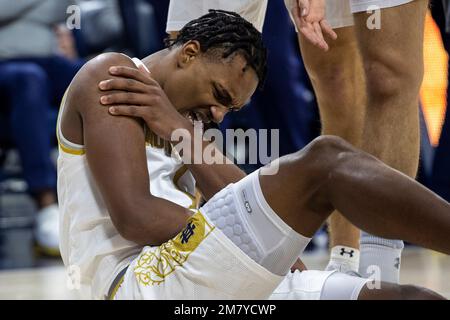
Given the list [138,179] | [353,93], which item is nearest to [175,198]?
[138,179]

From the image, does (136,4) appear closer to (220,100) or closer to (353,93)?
(353,93)

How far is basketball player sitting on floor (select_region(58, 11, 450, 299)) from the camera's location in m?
1.80

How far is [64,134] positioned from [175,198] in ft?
0.99

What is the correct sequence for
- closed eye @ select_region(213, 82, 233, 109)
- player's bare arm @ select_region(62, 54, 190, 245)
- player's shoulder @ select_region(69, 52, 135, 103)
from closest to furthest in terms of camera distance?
1. player's bare arm @ select_region(62, 54, 190, 245)
2. player's shoulder @ select_region(69, 52, 135, 103)
3. closed eye @ select_region(213, 82, 233, 109)

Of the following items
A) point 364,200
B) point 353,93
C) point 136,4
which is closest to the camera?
point 364,200

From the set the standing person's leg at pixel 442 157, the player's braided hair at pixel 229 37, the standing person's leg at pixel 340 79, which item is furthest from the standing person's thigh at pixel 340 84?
the standing person's leg at pixel 442 157

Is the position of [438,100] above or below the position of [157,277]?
below

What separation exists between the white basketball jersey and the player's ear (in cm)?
20

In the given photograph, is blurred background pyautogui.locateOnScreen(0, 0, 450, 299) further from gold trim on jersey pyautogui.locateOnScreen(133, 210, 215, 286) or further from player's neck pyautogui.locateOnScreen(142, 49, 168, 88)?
gold trim on jersey pyautogui.locateOnScreen(133, 210, 215, 286)

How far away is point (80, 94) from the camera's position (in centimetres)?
211

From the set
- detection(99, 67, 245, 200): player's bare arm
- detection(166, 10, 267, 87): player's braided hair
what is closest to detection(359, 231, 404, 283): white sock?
detection(99, 67, 245, 200): player's bare arm

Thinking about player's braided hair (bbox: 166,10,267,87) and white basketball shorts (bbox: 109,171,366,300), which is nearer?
white basketball shorts (bbox: 109,171,366,300)

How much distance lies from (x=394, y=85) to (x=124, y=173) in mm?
754

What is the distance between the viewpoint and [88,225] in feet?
7.00
